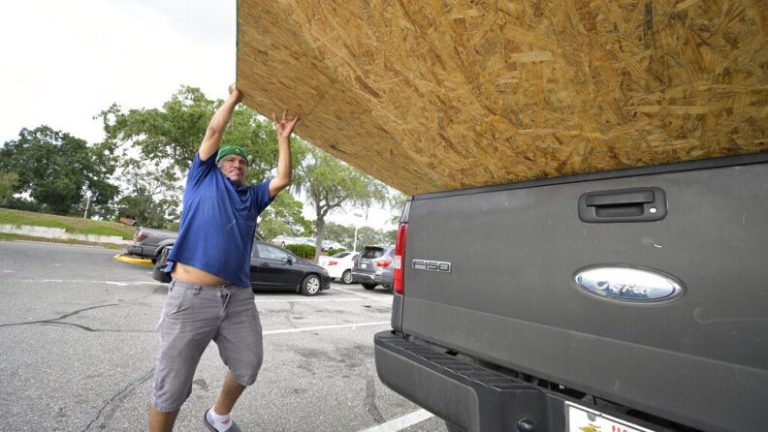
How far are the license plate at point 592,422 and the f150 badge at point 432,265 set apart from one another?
78cm

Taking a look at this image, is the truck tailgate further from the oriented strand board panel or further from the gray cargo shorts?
A: the gray cargo shorts

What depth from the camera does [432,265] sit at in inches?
75.8

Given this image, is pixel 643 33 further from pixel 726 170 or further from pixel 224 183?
pixel 224 183

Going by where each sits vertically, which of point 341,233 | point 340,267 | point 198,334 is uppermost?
point 341,233

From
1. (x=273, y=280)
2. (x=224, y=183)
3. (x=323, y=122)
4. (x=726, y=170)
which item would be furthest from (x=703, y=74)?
(x=273, y=280)

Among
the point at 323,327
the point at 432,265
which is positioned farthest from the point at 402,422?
the point at 323,327

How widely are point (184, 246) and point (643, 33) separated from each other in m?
2.31

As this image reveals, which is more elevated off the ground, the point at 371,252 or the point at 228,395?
the point at 371,252

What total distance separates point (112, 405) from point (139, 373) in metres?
0.66

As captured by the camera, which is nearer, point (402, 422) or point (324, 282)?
point (402, 422)

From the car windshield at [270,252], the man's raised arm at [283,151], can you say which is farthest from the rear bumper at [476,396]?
the car windshield at [270,252]

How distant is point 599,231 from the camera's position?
1.29 metres

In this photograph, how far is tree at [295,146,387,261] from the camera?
767 inches

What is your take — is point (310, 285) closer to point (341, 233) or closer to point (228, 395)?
point (228, 395)
